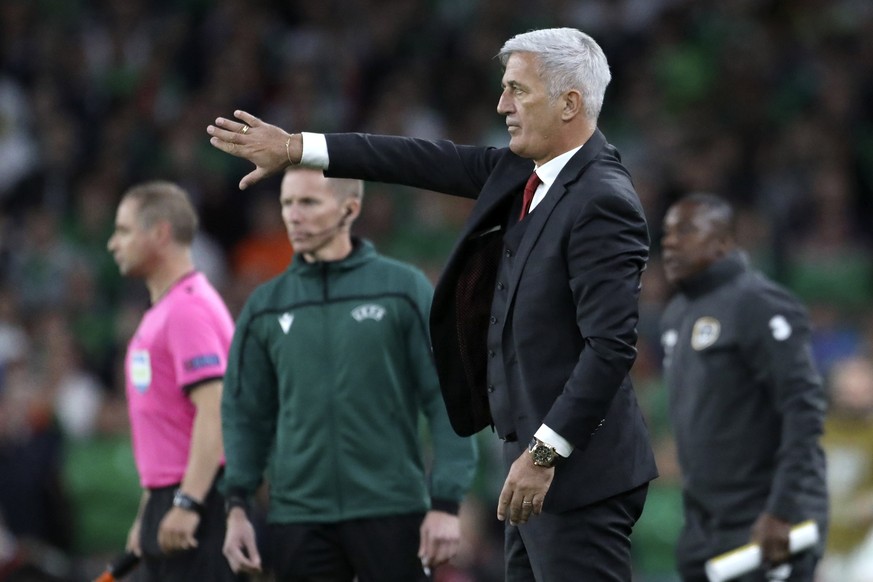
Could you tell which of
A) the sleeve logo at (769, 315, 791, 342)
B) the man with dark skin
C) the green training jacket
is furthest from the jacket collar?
the green training jacket

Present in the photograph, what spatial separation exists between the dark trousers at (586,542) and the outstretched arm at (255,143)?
1241 millimetres

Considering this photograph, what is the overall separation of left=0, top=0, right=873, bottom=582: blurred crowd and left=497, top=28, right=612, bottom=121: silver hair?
466cm

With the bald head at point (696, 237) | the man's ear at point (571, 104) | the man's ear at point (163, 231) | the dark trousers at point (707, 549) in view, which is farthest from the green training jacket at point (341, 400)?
the man's ear at point (571, 104)

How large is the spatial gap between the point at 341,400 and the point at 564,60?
171cm

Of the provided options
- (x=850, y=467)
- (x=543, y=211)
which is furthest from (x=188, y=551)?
(x=850, y=467)

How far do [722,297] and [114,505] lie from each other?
5.09m

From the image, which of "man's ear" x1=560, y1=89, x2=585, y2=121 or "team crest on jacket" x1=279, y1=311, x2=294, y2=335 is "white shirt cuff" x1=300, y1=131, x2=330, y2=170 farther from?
"team crest on jacket" x1=279, y1=311, x2=294, y2=335

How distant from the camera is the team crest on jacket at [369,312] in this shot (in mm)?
5520

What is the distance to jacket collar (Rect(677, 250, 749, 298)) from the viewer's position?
6098 mm

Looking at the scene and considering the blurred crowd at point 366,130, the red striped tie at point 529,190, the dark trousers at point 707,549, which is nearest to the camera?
the red striped tie at point 529,190

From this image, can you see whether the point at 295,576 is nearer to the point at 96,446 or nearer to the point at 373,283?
→ the point at 373,283

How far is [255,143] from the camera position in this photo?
4.28 meters

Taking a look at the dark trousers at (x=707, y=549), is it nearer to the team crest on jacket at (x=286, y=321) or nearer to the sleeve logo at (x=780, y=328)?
the sleeve logo at (x=780, y=328)

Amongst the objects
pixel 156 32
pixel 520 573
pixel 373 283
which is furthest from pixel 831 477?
pixel 156 32
